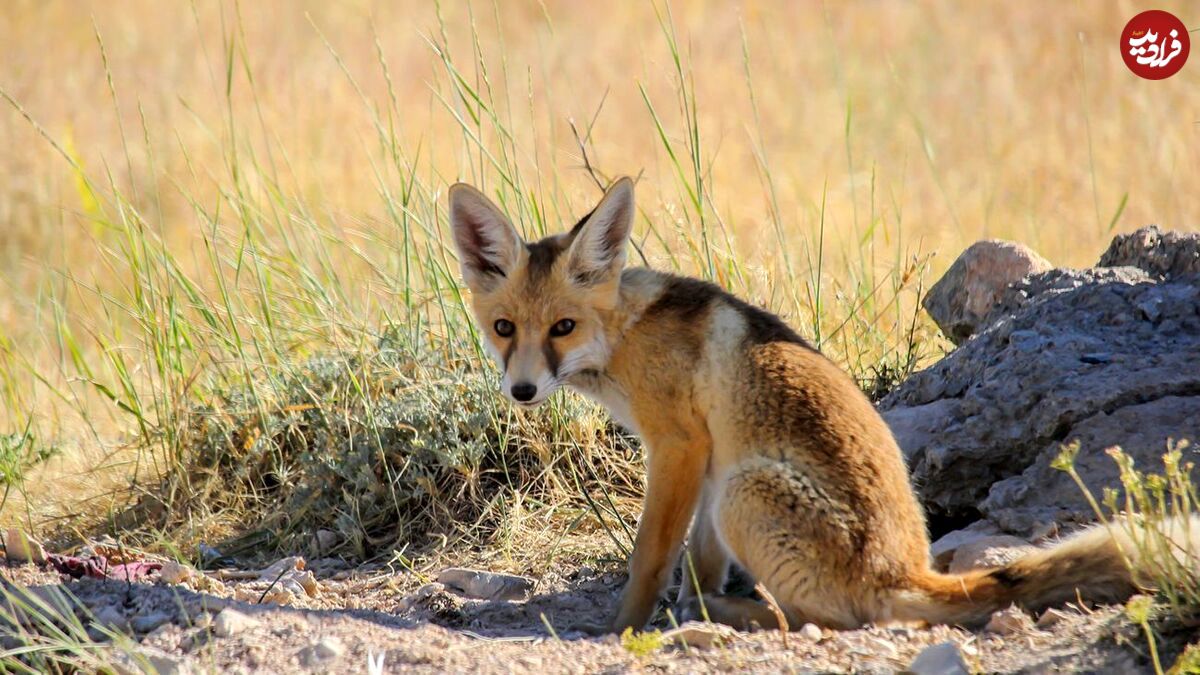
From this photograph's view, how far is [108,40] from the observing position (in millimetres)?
18766

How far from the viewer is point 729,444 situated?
4.91 m

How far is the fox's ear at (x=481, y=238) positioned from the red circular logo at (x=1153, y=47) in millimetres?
7364

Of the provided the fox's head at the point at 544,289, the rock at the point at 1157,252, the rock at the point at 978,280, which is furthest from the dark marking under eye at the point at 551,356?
the rock at the point at 1157,252

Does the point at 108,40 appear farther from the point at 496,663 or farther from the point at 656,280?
the point at 496,663

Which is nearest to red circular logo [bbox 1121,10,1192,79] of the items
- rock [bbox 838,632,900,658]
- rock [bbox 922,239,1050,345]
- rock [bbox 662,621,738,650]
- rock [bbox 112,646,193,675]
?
rock [bbox 922,239,1050,345]

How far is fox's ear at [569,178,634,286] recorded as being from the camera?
5.30 m

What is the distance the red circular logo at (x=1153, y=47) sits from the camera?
35.3 feet

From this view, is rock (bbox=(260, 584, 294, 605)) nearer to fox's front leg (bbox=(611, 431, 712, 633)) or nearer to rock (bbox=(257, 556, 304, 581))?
rock (bbox=(257, 556, 304, 581))

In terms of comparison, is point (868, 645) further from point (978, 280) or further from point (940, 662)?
point (978, 280)

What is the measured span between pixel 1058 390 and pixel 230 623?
136 inches

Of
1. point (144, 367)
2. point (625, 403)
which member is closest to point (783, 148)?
point (144, 367)

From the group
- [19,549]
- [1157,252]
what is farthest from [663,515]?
[19,549]

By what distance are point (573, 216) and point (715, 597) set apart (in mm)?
3038

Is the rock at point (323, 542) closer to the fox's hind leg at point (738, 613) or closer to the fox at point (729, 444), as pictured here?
the fox at point (729, 444)
